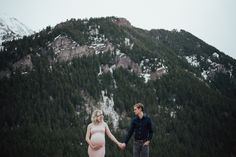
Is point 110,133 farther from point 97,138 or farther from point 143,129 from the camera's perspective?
point 143,129

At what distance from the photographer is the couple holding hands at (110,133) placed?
10.8 m

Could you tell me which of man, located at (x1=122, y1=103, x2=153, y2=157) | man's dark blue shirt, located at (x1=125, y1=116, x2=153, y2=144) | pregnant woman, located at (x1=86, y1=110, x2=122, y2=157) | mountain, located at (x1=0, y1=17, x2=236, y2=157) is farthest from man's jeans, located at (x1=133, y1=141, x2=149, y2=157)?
mountain, located at (x1=0, y1=17, x2=236, y2=157)

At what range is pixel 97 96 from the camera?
5728 inches

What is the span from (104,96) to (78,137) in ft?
125

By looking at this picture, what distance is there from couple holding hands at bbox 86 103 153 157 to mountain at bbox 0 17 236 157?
88877mm

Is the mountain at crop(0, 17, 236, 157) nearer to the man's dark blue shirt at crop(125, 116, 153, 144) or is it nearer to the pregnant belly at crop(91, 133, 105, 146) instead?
the man's dark blue shirt at crop(125, 116, 153, 144)

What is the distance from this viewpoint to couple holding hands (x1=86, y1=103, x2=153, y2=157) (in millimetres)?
10805

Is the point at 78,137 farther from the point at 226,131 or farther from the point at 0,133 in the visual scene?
the point at 226,131

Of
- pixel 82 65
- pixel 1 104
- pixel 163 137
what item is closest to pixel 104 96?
pixel 82 65

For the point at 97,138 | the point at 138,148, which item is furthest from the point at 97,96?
the point at 97,138

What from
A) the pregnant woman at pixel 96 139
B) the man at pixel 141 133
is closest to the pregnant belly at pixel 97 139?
the pregnant woman at pixel 96 139

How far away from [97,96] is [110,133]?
5302 inches

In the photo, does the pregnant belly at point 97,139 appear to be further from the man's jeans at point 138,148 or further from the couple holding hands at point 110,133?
the man's jeans at point 138,148

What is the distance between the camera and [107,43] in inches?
7018
